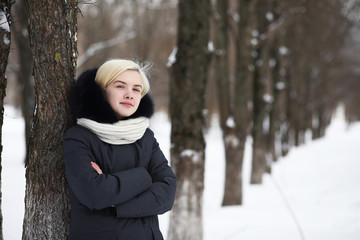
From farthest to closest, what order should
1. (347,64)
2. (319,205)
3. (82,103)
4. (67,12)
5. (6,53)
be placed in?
(347,64) < (319,205) < (6,53) < (67,12) < (82,103)

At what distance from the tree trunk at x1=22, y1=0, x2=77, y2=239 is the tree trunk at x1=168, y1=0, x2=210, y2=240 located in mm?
2453

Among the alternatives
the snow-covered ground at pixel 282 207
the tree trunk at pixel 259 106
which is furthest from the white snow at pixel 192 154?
the tree trunk at pixel 259 106

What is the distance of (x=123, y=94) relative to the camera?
238cm

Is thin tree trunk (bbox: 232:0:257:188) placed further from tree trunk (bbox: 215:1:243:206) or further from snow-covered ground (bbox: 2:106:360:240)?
snow-covered ground (bbox: 2:106:360:240)

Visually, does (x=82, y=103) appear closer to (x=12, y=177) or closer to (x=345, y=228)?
(x=345, y=228)

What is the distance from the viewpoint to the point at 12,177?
8.03 m

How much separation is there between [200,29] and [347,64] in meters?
25.4

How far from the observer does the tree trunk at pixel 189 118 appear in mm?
4691

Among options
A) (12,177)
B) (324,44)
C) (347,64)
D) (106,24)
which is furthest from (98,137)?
(347,64)

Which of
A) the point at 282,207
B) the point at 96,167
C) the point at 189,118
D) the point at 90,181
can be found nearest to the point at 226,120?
the point at 282,207

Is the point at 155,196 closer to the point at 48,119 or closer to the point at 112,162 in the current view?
the point at 112,162

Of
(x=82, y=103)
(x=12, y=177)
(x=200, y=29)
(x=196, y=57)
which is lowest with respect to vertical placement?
(x=12, y=177)

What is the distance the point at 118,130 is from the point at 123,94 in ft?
0.99

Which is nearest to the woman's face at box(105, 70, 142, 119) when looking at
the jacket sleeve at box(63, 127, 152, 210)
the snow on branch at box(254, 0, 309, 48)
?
the jacket sleeve at box(63, 127, 152, 210)
